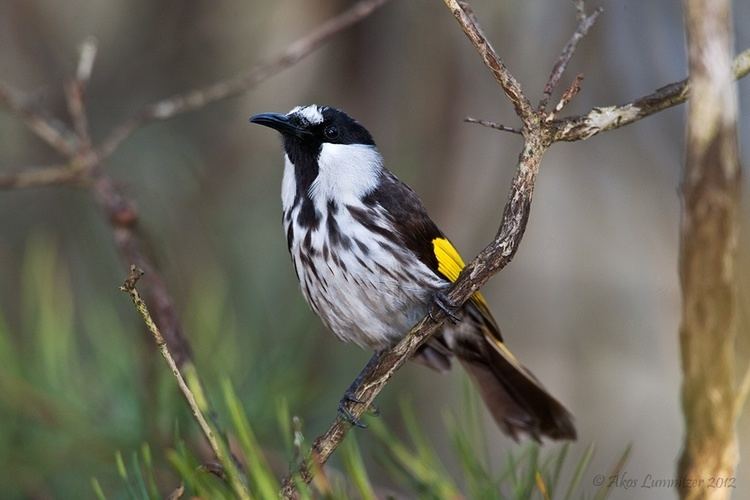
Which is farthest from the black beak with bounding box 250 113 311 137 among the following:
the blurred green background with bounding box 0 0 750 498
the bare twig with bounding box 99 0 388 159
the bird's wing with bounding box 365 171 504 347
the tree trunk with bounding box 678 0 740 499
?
the tree trunk with bounding box 678 0 740 499

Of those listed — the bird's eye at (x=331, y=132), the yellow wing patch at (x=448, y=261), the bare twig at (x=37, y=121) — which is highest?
the bare twig at (x=37, y=121)

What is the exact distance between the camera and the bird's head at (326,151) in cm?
244

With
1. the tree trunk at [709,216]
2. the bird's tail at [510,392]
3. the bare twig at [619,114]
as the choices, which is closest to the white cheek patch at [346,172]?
the bird's tail at [510,392]

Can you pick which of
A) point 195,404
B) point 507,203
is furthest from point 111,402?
point 507,203

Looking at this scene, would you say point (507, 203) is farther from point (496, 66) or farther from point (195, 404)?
point (195, 404)

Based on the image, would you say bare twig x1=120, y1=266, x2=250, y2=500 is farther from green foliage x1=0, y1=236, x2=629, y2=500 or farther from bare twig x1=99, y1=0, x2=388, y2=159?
bare twig x1=99, y1=0, x2=388, y2=159

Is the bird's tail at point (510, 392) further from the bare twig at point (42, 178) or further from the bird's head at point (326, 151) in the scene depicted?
the bare twig at point (42, 178)

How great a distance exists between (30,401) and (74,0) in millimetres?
2680

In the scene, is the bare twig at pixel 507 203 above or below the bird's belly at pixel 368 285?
below

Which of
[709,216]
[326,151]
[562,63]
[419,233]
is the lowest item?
[709,216]

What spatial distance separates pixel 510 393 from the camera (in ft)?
7.96

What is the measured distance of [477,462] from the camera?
152 centimetres

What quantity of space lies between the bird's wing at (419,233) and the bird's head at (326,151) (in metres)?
0.05

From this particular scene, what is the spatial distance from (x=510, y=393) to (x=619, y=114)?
3.83 ft
